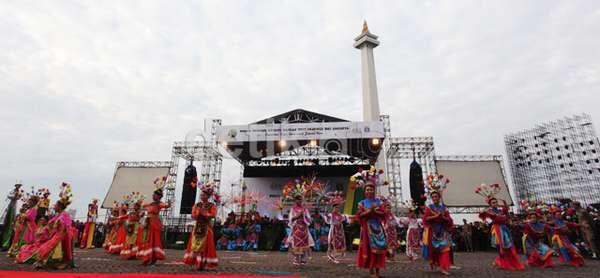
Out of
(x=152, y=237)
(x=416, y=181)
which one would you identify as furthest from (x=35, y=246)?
(x=416, y=181)

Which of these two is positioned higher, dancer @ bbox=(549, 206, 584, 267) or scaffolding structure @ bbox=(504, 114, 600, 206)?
scaffolding structure @ bbox=(504, 114, 600, 206)

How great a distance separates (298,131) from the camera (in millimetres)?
16984

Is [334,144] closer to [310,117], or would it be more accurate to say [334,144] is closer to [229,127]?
[310,117]

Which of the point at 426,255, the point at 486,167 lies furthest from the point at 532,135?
the point at 426,255

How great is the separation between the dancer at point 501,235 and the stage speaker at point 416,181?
12.4 metres

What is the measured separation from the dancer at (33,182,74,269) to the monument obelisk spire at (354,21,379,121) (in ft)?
90.4

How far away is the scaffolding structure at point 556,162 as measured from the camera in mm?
28781

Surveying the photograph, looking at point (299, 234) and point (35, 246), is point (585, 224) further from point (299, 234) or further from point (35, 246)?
point (35, 246)

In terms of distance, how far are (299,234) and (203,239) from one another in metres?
2.16

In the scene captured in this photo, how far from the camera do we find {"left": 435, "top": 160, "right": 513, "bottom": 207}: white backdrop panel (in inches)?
808

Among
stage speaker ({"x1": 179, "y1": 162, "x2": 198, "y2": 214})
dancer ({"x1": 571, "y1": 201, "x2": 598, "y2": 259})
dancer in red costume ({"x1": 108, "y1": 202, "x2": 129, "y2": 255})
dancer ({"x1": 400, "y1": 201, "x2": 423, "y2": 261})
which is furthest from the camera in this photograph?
stage speaker ({"x1": 179, "y1": 162, "x2": 198, "y2": 214})

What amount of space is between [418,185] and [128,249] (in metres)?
16.7

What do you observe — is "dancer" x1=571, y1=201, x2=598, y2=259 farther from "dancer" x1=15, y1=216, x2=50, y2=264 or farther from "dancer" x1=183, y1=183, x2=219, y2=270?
"dancer" x1=15, y1=216, x2=50, y2=264

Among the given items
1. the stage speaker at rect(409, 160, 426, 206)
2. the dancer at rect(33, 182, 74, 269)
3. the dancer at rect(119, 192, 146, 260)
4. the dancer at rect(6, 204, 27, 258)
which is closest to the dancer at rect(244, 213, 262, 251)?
the dancer at rect(119, 192, 146, 260)
